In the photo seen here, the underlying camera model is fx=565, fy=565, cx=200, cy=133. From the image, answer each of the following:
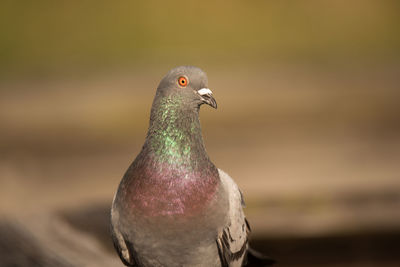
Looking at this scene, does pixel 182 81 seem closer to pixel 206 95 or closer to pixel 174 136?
pixel 206 95

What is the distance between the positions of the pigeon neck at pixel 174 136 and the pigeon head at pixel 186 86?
2 centimetres

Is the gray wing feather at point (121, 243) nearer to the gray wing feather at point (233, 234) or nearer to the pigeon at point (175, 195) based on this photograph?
the pigeon at point (175, 195)

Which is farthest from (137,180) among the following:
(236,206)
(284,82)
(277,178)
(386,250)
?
(284,82)

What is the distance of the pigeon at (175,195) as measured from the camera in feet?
7.80

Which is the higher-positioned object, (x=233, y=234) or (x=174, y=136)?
(x=174, y=136)

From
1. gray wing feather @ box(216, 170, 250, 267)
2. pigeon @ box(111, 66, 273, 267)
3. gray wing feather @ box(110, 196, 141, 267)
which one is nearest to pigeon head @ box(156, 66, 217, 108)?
pigeon @ box(111, 66, 273, 267)

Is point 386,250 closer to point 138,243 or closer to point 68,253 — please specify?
point 68,253

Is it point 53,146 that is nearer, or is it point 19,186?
point 19,186

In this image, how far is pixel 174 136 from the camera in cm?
248

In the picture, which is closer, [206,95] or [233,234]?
[206,95]

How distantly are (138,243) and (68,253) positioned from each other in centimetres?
111

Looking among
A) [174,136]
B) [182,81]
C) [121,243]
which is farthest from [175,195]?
[182,81]

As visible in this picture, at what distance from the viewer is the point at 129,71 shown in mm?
8320

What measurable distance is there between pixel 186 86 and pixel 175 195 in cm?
47
